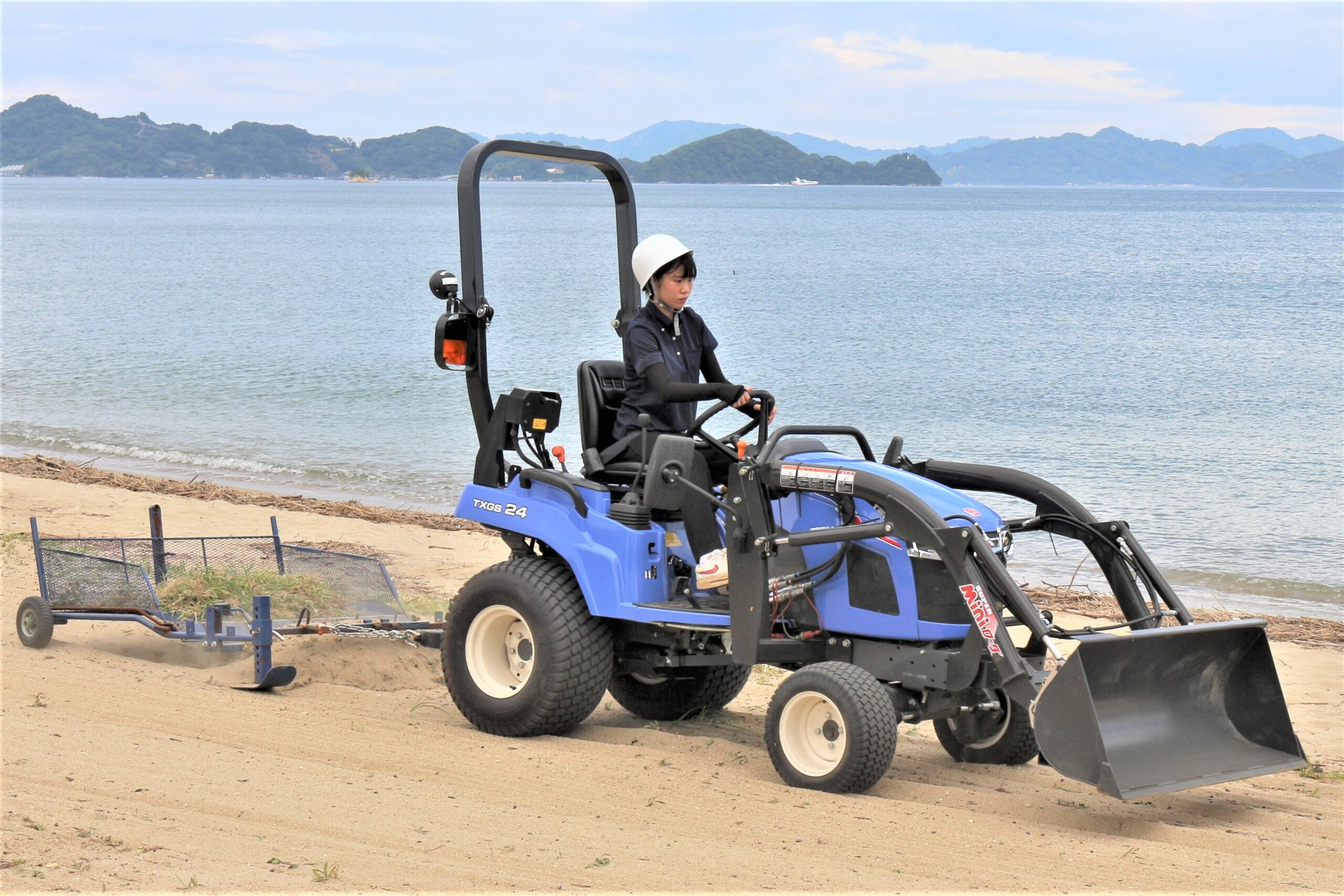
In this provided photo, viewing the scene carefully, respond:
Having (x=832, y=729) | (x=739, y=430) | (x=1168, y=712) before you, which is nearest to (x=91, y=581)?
(x=739, y=430)

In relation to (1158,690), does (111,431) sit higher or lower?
lower

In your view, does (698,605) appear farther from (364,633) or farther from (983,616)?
(364,633)

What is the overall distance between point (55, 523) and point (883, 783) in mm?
9593

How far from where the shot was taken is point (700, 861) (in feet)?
14.8

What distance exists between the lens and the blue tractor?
515 centimetres

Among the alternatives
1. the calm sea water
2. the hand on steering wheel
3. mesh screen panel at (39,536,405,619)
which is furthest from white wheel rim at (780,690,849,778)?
the calm sea water

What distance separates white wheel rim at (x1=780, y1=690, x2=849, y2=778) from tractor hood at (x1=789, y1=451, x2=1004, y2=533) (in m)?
0.84

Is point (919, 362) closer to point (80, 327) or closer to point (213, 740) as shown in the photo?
point (80, 327)

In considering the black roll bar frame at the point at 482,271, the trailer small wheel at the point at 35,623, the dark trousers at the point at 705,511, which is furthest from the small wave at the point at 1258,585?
Result: the trailer small wheel at the point at 35,623

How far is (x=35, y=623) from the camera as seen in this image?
24.6 ft

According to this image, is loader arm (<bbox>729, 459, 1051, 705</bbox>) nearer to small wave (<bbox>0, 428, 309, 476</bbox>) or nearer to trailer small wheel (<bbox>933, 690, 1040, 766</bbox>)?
trailer small wheel (<bbox>933, 690, 1040, 766</bbox>)

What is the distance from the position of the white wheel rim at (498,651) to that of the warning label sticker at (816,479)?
1559 millimetres

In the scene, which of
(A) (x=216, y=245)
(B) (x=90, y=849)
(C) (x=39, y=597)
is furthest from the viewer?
(A) (x=216, y=245)

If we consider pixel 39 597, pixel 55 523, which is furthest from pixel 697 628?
pixel 55 523
